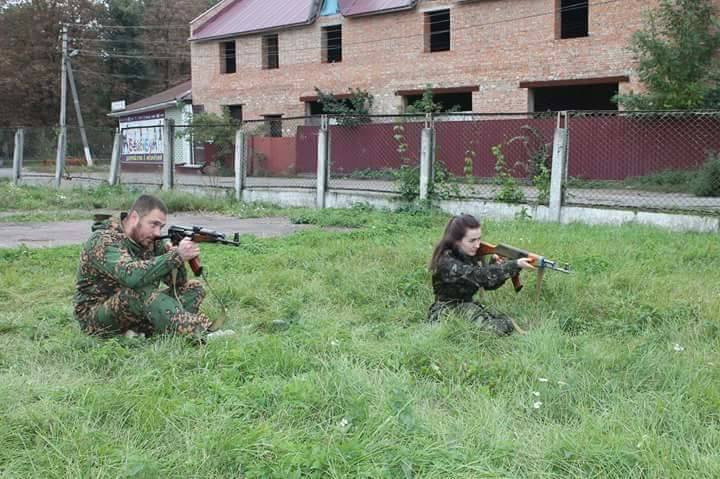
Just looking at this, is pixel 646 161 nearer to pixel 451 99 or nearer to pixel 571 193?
pixel 571 193

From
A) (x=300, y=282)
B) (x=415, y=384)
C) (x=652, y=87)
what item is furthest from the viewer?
(x=652, y=87)

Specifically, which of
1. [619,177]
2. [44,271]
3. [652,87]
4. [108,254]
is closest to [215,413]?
[108,254]

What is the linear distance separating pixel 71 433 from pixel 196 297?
2.18 metres

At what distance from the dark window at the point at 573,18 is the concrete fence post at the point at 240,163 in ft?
41.4

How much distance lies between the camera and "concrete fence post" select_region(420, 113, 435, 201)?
42.8ft

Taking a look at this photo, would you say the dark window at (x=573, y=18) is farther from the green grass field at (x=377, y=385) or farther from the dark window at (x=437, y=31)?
the green grass field at (x=377, y=385)

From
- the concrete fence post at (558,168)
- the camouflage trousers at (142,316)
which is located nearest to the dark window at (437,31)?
the concrete fence post at (558,168)

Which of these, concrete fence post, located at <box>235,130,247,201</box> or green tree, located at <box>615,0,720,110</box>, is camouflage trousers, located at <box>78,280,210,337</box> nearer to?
concrete fence post, located at <box>235,130,247,201</box>

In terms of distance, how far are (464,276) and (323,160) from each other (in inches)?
381

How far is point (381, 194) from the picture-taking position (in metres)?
14.0

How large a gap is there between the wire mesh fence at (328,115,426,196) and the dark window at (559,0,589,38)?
8163mm

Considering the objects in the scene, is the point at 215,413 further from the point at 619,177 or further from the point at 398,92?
the point at 398,92

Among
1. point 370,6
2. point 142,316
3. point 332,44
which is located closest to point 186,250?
Result: point 142,316

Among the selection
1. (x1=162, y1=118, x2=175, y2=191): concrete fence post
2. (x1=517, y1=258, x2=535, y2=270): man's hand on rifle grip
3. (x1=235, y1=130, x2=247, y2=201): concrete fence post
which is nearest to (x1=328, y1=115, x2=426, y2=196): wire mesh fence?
(x1=235, y1=130, x2=247, y2=201): concrete fence post
